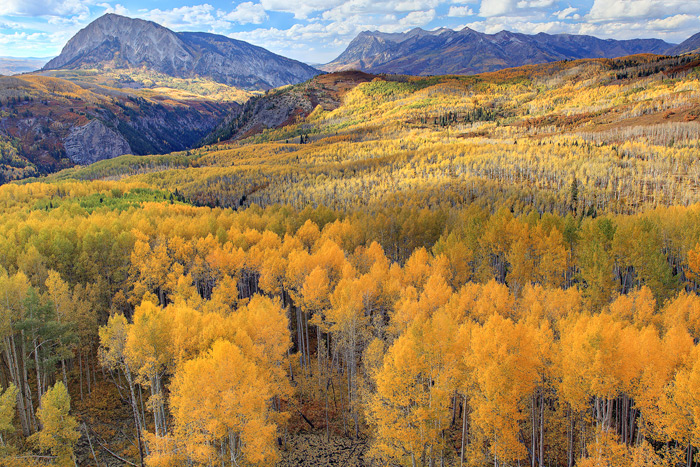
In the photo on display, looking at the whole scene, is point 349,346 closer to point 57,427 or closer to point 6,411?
point 57,427

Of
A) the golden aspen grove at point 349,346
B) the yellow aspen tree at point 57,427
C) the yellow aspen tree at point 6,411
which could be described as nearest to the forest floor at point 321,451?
the golden aspen grove at point 349,346

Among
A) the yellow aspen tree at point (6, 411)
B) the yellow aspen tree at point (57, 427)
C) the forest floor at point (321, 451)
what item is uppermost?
the yellow aspen tree at point (6, 411)

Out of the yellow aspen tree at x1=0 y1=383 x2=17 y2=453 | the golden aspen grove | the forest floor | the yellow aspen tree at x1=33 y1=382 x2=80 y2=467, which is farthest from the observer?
the forest floor

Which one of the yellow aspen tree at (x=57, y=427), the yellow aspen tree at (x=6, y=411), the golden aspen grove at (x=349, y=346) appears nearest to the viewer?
the golden aspen grove at (x=349, y=346)

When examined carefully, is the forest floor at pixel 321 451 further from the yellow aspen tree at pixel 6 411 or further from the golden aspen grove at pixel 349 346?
Result: the yellow aspen tree at pixel 6 411

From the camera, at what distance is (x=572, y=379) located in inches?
1136

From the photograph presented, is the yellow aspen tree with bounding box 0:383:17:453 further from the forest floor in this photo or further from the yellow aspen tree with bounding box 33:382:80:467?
the forest floor

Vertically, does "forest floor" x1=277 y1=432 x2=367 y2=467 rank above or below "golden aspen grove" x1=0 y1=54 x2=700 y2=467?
below

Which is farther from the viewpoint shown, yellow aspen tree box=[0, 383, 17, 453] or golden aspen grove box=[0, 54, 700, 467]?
yellow aspen tree box=[0, 383, 17, 453]

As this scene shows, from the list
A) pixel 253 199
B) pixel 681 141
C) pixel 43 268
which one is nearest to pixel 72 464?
pixel 43 268

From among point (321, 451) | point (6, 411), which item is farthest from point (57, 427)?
point (321, 451)

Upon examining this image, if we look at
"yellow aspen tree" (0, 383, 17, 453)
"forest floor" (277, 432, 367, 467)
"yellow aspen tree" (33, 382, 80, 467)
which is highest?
"yellow aspen tree" (0, 383, 17, 453)

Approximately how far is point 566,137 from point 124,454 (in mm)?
210211

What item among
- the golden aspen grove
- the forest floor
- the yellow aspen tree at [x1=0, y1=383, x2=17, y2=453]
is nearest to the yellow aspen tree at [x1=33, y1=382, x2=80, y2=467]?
the golden aspen grove
